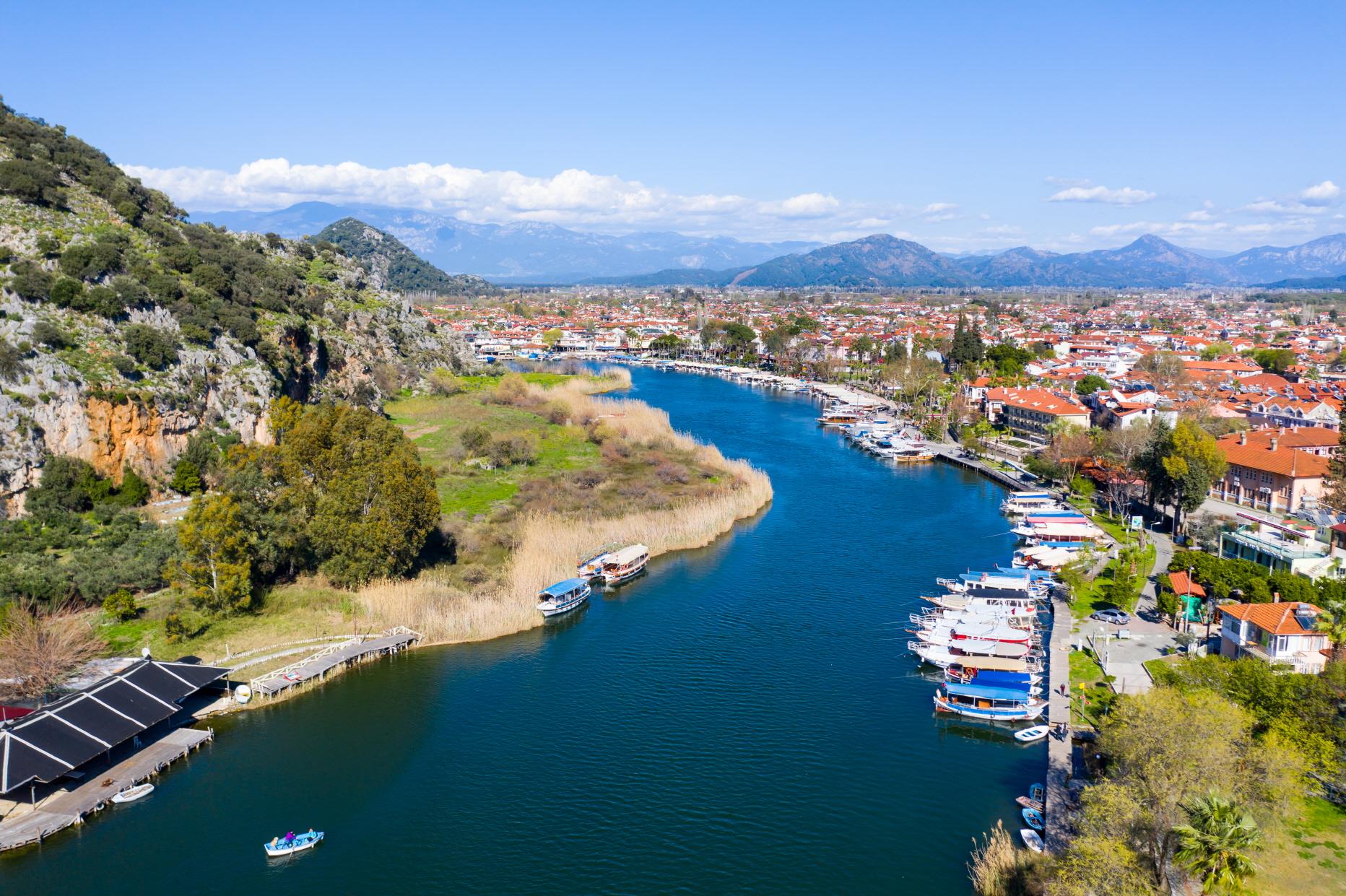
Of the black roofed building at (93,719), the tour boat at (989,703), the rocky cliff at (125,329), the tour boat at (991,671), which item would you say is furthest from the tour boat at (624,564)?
the rocky cliff at (125,329)

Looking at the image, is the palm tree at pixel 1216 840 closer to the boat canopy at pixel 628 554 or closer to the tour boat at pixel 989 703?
the tour boat at pixel 989 703

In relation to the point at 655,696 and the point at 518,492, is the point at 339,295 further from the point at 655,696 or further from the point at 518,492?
the point at 655,696

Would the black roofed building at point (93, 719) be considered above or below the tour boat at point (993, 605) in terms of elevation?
above

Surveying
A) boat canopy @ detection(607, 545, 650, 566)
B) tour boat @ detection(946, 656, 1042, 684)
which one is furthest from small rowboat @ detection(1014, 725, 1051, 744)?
boat canopy @ detection(607, 545, 650, 566)

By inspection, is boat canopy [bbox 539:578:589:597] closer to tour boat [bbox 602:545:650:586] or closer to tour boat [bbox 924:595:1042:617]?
tour boat [bbox 602:545:650:586]

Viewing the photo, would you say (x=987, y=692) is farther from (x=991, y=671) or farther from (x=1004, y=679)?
(x=991, y=671)

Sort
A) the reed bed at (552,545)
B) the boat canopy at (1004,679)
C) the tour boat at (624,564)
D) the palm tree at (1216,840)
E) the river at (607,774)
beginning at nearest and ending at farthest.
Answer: the palm tree at (1216,840), the river at (607,774), the boat canopy at (1004,679), the reed bed at (552,545), the tour boat at (624,564)

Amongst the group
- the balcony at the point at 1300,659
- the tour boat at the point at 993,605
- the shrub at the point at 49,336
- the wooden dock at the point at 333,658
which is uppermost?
the shrub at the point at 49,336
